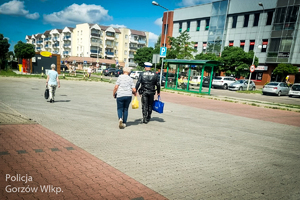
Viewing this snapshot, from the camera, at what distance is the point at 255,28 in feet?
127

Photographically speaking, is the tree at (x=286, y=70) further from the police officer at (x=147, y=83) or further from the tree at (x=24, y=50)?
the tree at (x=24, y=50)

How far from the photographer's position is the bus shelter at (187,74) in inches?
747

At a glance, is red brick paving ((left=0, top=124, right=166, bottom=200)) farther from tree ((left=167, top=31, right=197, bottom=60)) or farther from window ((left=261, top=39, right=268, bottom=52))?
window ((left=261, top=39, right=268, bottom=52))

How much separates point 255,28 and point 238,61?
11.4m

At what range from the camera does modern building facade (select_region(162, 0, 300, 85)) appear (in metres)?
34.2

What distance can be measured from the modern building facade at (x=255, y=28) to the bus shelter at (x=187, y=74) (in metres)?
16.8

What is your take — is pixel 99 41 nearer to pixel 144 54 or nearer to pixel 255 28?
pixel 144 54

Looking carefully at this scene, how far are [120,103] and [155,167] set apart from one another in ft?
8.13

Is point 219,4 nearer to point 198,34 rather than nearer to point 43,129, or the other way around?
point 198,34

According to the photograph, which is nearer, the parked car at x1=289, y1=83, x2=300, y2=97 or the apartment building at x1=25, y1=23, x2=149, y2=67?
the parked car at x1=289, y1=83, x2=300, y2=97

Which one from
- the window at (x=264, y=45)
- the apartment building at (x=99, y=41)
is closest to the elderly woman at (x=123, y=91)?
the window at (x=264, y=45)

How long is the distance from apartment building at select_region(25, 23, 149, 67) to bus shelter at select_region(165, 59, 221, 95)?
57.8 metres

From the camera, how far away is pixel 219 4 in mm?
43312

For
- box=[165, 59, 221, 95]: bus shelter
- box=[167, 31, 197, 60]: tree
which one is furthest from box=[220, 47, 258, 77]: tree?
box=[165, 59, 221, 95]: bus shelter
